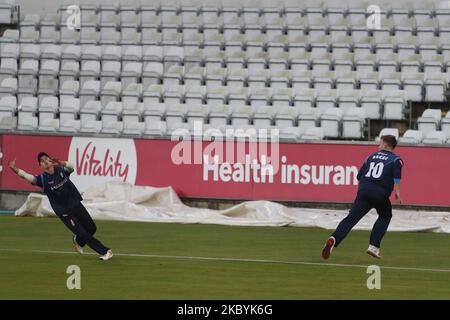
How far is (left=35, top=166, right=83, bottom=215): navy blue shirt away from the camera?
19.4 metres

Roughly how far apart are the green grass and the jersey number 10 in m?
1.36

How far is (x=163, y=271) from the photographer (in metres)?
17.7

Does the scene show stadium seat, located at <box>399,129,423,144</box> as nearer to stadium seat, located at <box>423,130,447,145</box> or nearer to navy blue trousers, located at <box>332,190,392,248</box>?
stadium seat, located at <box>423,130,447,145</box>

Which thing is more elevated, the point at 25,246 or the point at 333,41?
the point at 333,41

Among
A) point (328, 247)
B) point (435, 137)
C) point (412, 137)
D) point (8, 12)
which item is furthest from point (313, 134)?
point (8, 12)

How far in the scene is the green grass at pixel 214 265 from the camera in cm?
1540

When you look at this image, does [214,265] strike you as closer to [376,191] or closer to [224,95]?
[376,191]

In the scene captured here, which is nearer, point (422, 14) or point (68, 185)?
point (68, 185)

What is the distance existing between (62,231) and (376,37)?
14194mm

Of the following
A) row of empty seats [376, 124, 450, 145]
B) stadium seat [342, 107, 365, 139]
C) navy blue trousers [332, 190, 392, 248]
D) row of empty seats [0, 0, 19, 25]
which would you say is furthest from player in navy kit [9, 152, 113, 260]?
row of empty seats [0, 0, 19, 25]

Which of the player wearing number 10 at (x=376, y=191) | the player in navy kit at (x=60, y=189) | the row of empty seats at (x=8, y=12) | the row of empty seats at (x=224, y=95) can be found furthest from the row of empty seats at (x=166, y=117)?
the player in navy kit at (x=60, y=189)

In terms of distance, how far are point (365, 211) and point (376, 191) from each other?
1.17ft
